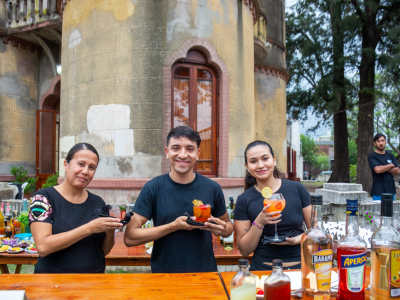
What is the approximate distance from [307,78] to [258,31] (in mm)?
7402

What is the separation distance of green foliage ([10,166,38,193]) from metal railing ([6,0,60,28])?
451 cm

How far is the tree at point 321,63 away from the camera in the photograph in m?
15.3

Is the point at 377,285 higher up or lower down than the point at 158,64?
lower down

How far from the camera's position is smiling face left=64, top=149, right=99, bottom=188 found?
101 inches

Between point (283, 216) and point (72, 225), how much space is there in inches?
60.5

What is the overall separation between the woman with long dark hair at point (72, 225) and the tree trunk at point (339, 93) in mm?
13643

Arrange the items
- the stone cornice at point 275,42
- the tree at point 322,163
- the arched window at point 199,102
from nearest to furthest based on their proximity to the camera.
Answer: the arched window at point 199,102 < the stone cornice at point 275,42 < the tree at point 322,163

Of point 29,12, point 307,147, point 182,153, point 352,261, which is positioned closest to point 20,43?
point 29,12

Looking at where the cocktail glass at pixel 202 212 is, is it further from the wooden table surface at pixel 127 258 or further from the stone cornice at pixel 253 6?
the stone cornice at pixel 253 6

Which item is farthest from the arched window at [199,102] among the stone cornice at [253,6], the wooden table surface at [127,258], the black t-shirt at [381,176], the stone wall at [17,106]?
the stone wall at [17,106]

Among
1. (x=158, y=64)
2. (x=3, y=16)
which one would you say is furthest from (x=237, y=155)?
(x=3, y=16)

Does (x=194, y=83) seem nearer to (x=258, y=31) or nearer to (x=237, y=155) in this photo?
(x=237, y=155)

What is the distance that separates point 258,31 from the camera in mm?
11367

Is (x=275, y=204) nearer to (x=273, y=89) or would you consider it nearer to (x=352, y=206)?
(x=352, y=206)
